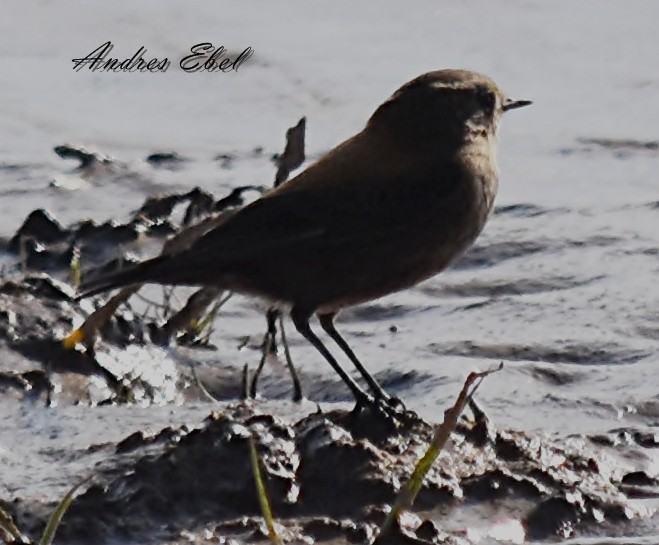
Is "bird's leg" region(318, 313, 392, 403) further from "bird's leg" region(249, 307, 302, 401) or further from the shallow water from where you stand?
the shallow water

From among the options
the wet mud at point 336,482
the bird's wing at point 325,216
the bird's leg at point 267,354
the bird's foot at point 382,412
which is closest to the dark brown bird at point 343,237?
the bird's wing at point 325,216

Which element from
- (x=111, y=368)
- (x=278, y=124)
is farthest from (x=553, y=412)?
(x=278, y=124)

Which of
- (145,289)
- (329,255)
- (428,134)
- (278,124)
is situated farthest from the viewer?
(278,124)

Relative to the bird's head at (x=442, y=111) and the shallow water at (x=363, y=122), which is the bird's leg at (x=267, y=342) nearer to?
the shallow water at (x=363, y=122)

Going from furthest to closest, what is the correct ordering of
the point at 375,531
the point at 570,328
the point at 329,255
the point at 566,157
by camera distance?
the point at 566,157 → the point at 570,328 → the point at 329,255 → the point at 375,531

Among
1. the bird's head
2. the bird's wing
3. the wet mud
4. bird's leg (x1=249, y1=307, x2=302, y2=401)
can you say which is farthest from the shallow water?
the bird's head

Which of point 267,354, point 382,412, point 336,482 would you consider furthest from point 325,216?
point 336,482

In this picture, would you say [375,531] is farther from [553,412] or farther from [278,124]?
[278,124]
